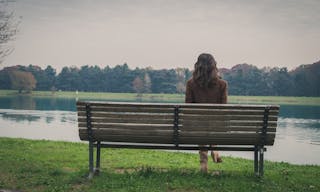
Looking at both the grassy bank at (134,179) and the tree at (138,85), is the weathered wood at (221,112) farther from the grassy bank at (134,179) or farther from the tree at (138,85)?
the tree at (138,85)

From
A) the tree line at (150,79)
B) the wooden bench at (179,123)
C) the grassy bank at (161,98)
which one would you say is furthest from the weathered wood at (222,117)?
the tree line at (150,79)

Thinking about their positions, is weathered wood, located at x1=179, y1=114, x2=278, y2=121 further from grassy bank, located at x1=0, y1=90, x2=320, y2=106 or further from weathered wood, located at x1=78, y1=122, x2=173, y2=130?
grassy bank, located at x1=0, y1=90, x2=320, y2=106

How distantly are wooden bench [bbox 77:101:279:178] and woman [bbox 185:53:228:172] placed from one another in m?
0.88

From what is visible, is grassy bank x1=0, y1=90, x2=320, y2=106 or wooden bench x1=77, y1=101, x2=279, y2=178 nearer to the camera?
wooden bench x1=77, y1=101, x2=279, y2=178

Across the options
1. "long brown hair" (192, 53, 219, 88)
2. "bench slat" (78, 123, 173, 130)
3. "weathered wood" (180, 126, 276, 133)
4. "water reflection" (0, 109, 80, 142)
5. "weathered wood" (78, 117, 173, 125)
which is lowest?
"water reflection" (0, 109, 80, 142)

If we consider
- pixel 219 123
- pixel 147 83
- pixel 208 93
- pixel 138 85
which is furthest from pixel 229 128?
pixel 138 85

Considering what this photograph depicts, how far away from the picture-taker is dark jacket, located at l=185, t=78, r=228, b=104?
9.10 metres

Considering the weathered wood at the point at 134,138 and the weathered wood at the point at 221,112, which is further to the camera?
the weathered wood at the point at 134,138

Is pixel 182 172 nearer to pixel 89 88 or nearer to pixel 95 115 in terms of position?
pixel 95 115

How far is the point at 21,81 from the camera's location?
16088 centimetres

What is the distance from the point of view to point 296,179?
9156 mm

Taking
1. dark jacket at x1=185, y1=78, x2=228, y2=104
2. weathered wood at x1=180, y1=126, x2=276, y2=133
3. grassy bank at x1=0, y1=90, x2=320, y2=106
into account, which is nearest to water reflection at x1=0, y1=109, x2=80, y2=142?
dark jacket at x1=185, y1=78, x2=228, y2=104

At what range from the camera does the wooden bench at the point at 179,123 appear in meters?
8.11

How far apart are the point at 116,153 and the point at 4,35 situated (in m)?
8.73
